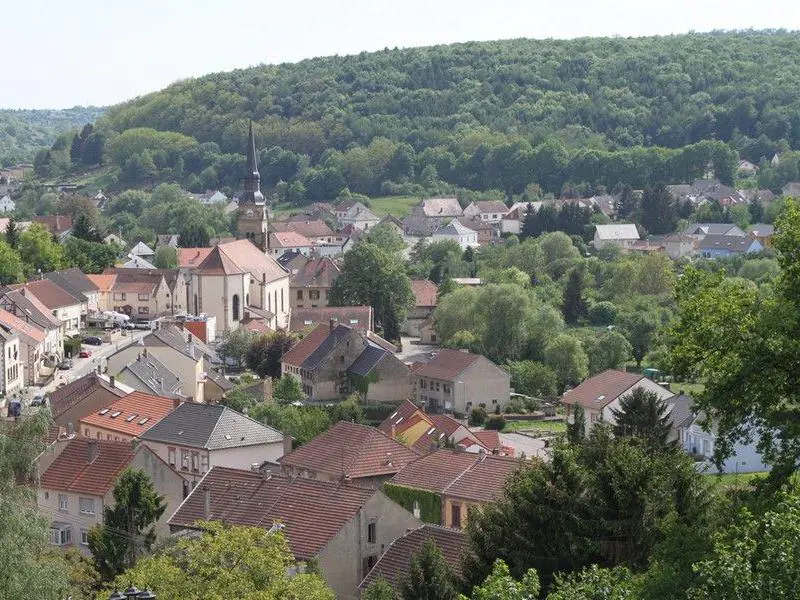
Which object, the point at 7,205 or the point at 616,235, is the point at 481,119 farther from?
the point at 616,235

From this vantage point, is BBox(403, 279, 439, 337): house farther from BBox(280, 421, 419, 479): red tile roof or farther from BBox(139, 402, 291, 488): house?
BBox(280, 421, 419, 479): red tile roof

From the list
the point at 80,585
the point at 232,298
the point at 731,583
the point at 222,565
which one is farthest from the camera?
the point at 232,298

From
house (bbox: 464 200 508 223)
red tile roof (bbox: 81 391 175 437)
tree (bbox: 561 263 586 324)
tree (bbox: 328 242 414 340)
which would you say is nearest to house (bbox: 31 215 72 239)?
house (bbox: 464 200 508 223)

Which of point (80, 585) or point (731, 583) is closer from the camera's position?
point (731, 583)

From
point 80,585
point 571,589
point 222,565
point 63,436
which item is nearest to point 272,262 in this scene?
point 63,436

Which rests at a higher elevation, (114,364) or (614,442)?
Result: (614,442)

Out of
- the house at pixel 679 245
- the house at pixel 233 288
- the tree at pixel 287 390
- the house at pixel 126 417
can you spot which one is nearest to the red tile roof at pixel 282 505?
the house at pixel 126 417

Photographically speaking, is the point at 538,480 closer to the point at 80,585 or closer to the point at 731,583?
the point at 80,585
